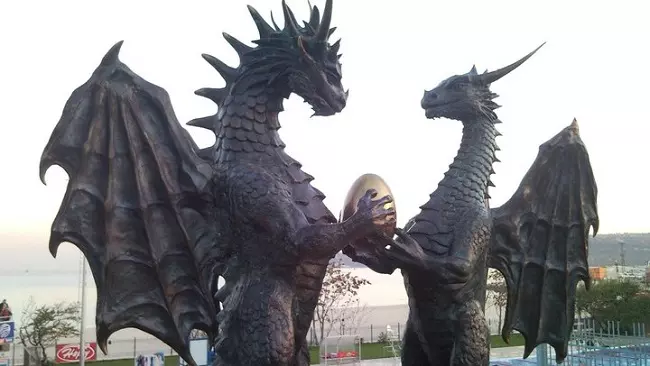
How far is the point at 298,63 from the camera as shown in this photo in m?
3.13

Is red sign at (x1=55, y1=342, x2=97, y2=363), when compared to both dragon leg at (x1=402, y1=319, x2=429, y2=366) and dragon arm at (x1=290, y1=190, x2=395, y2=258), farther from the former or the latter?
dragon arm at (x1=290, y1=190, x2=395, y2=258)

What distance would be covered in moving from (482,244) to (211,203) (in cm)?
165

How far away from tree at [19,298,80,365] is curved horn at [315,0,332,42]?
52.8 ft

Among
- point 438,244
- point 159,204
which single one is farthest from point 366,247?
point 159,204

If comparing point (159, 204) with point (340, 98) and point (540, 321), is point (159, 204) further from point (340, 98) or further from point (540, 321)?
point (540, 321)

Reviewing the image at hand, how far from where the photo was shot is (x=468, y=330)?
3.41m

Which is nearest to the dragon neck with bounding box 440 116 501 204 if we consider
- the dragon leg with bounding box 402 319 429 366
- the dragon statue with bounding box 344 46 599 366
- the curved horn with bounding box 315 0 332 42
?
the dragon statue with bounding box 344 46 599 366

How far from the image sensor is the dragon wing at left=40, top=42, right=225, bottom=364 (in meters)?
3.07

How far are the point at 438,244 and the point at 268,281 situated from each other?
1155mm

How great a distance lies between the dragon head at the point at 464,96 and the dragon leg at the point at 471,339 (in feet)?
4.17

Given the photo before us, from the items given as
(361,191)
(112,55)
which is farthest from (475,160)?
(112,55)

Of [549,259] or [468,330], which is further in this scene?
[549,259]

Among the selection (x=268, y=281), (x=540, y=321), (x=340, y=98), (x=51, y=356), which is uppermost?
(x=340, y=98)

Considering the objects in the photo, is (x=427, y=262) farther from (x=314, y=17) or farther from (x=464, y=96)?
(x=314, y=17)
